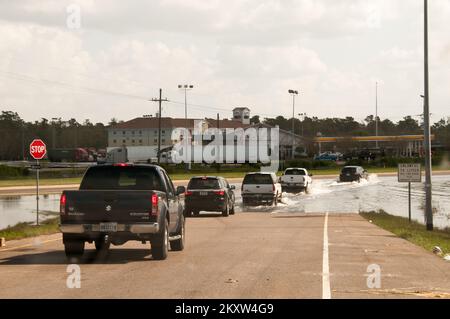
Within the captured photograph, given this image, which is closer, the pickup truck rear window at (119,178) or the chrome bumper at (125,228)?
the chrome bumper at (125,228)

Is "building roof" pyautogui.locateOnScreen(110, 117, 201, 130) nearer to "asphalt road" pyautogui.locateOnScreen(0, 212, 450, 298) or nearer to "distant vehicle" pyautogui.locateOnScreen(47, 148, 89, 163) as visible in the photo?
"distant vehicle" pyautogui.locateOnScreen(47, 148, 89, 163)

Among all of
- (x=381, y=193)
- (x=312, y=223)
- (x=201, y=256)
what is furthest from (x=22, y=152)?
(x=201, y=256)

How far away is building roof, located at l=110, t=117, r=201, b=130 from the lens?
162450 millimetres

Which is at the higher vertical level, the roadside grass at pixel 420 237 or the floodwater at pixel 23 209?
the roadside grass at pixel 420 237

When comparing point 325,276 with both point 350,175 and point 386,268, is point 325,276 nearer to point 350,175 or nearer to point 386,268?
point 386,268

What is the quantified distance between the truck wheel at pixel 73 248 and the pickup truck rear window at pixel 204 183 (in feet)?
70.8

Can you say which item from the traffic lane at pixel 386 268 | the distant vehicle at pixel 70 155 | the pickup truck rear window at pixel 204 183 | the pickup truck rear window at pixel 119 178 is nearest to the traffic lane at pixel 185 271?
the traffic lane at pixel 386 268

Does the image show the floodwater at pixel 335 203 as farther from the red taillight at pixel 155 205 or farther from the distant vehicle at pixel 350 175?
the red taillight at pixel 155 205

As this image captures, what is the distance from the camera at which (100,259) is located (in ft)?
56.1

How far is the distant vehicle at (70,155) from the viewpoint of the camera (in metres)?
152

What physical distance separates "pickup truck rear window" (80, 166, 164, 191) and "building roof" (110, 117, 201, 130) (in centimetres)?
14303

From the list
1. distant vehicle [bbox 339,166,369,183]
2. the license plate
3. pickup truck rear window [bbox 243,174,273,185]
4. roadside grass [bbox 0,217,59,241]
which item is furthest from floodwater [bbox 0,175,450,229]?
the license plate

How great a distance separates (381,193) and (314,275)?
2128 inches
